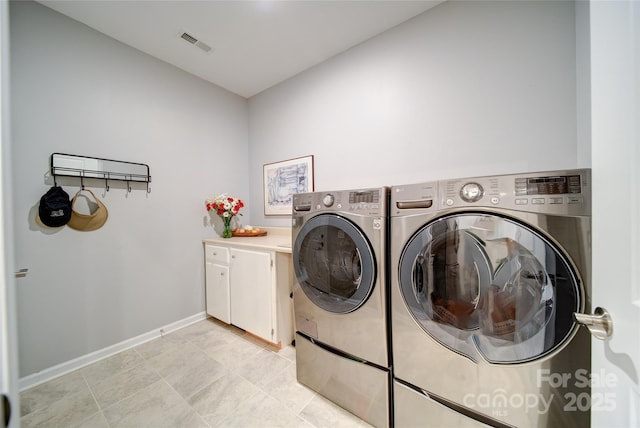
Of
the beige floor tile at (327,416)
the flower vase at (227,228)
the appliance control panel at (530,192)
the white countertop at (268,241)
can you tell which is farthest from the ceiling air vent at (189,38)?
the beige floor tile at (327,416)

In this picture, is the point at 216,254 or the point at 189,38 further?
the point at 216,254

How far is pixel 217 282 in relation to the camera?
2213 millimetres

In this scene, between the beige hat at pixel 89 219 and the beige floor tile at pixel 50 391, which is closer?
the beige floor tile at pixel 50 391

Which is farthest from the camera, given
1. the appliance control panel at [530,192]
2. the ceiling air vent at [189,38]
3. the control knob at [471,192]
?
the ceiling air vent at [189,38]

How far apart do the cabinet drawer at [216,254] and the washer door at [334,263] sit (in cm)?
102

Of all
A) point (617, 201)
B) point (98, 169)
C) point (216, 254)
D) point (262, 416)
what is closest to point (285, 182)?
point (216, 254)

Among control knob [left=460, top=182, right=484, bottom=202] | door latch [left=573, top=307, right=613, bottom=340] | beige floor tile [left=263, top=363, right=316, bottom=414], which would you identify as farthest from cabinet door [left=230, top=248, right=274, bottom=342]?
door latch [left=573, top=307, right=613, bottom=340]

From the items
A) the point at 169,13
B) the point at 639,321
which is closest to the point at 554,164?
the point at 639,321

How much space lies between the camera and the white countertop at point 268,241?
5.84ft

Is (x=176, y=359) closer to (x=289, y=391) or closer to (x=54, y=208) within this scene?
(x=289, y=391)

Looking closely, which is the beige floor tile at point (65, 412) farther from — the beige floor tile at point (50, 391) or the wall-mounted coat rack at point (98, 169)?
the wall-mounted coat rack at point (98, 169)

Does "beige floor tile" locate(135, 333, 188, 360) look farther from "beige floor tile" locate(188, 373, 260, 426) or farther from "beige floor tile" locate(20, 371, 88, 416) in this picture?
"beige floor tile" locate(188, 373, 260, 426)

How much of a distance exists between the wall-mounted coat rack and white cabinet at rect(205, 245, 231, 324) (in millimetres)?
847

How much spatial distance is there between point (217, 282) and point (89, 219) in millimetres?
1118
